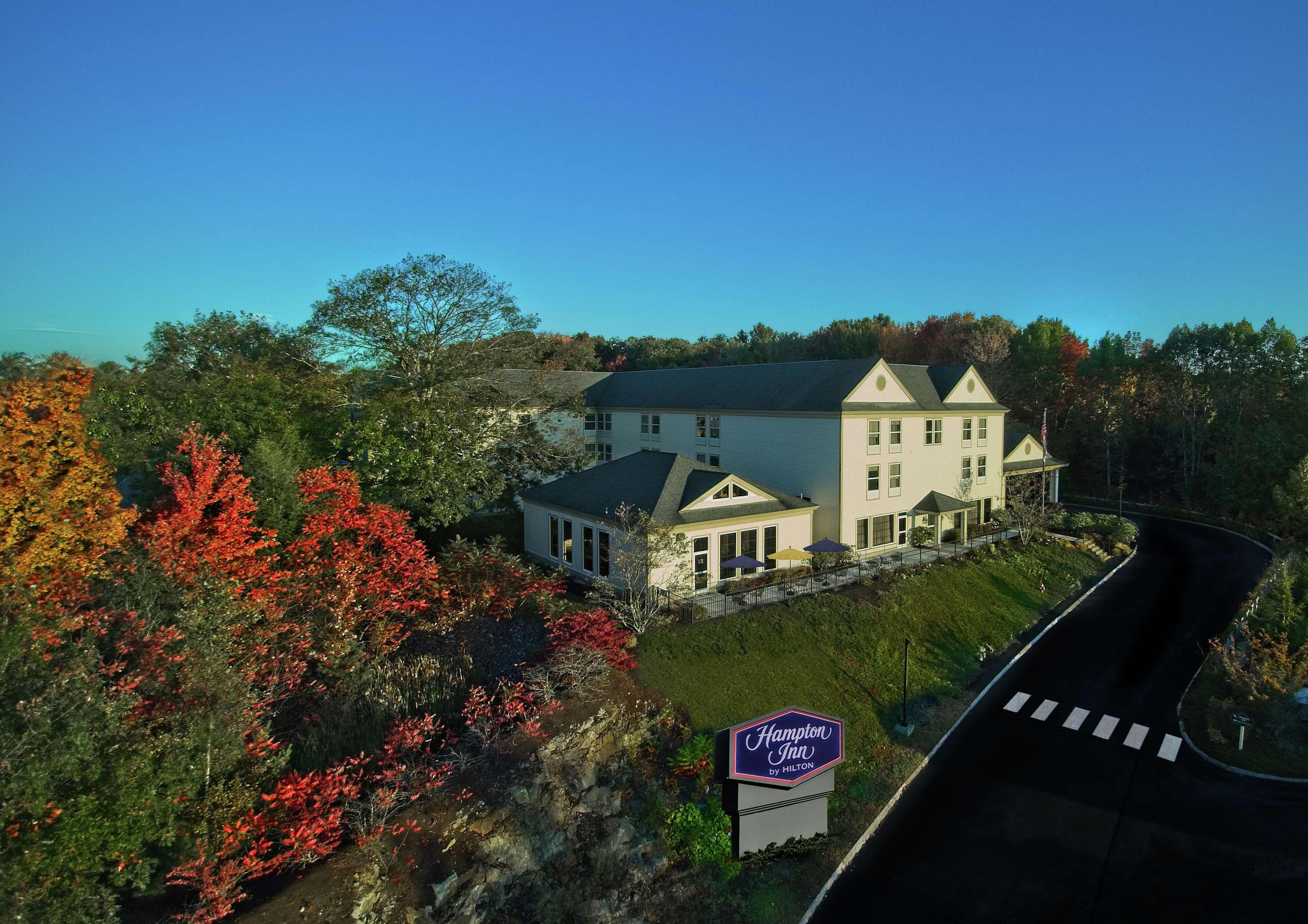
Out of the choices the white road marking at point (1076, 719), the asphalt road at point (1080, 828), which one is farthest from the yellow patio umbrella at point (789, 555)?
the white road marking at point (1076, 719)

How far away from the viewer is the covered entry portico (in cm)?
3419

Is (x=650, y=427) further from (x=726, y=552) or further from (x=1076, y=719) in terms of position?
(x=1076, y=719)

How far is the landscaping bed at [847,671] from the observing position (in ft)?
46.8

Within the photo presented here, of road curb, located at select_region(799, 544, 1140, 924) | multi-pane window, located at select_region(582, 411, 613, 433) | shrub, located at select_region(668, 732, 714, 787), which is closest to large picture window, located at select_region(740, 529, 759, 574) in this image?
road curb, located at select_region(799, 544, 1140, 924)

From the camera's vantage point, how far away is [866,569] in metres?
28.4

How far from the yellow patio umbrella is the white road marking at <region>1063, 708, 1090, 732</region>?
1056 centimetres

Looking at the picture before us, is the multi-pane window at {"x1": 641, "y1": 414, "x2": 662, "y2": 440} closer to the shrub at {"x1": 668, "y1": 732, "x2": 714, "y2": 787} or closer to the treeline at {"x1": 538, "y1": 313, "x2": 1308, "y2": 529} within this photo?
the treeline at {"x1": 538, "y1": 313, "x2": 1308, "y2": 529}

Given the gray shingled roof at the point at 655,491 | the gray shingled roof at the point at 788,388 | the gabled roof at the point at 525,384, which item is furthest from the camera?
the gabled roof at the point at 525,384

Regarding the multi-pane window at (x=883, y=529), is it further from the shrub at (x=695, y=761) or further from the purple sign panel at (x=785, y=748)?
the purple sign panel at (x=785, y=748)

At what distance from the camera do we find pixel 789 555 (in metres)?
27.6

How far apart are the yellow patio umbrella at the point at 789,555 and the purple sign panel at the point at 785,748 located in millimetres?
13604

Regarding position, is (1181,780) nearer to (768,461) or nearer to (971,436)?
(768,461)

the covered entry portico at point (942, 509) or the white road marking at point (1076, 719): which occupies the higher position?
the covered entry portico at point (942, 509)

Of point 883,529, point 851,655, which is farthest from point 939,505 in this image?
point 851,655
